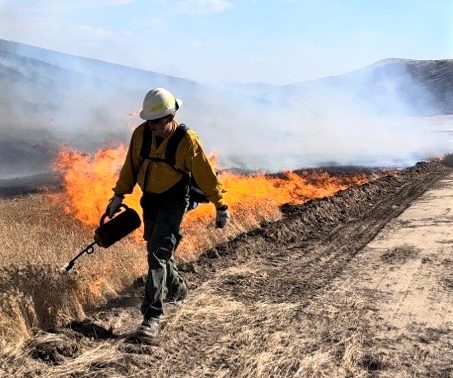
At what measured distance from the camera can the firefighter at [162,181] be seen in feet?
16.0

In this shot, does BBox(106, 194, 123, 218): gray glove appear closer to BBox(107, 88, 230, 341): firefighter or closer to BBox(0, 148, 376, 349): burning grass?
BBox(107, 88, 230, 341): firefighter

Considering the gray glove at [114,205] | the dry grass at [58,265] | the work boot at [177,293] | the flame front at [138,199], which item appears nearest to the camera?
the dry grass at [58,265]

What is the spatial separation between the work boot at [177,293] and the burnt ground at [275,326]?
105 millimetres

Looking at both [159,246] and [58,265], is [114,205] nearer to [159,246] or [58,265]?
[159,246]

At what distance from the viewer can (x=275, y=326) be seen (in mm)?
5082

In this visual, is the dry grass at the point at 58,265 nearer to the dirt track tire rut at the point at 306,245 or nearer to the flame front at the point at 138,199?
the flame front at the point at 138,199

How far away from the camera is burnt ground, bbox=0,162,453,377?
168 inches

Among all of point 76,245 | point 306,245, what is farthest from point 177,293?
point 306,245

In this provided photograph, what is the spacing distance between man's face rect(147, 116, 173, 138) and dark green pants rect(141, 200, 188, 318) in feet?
2.00

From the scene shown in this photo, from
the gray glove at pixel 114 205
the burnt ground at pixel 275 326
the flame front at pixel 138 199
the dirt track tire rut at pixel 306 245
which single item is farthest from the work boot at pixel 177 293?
the flame front at pixel 138 199

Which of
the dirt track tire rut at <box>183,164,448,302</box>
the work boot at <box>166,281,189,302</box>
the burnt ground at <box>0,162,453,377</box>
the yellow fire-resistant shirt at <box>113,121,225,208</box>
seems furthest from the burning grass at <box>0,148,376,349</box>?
the yellow fire-resistant shirt at <box>113,121,225,208</box>

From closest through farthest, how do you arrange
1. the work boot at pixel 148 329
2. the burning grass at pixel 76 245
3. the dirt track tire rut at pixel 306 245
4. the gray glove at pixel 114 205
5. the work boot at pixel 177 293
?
the work boot at pixel 148 329
the burning grass at pixel 76 245
the gray glove at pixel 114 205
the work boot at pixel 177 293
the dirt track tire rut at pixel 306 245

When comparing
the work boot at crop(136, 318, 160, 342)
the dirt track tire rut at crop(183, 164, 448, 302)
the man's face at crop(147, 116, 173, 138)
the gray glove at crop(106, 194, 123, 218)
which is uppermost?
the man's face at crop(147, 116, 173, 138)

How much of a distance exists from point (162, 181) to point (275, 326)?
163 centimetres
